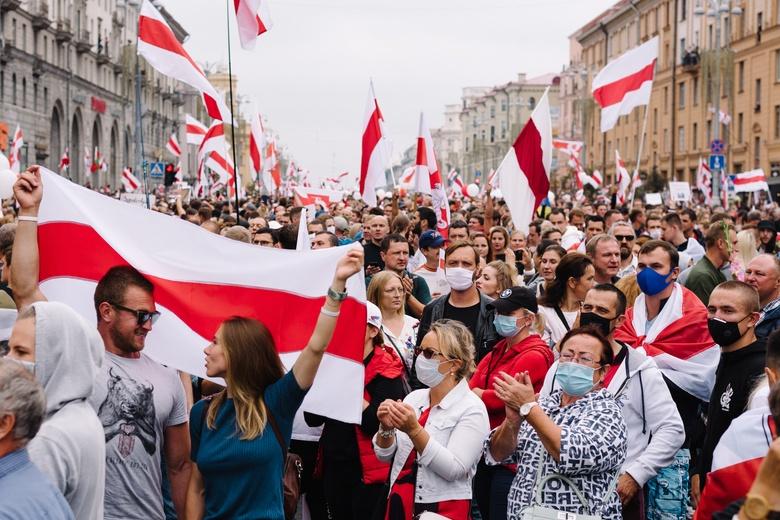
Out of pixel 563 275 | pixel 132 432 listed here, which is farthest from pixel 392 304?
pixel 132 432

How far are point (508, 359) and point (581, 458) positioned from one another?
170 centimetres

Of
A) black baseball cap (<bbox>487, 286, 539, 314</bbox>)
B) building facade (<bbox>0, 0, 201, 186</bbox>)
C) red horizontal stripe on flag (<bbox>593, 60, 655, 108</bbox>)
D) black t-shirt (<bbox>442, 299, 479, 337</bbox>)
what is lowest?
black t-shirt (<bbox>442, 299, 479, 337</bbox>)

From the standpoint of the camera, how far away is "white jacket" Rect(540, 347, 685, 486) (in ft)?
19.2

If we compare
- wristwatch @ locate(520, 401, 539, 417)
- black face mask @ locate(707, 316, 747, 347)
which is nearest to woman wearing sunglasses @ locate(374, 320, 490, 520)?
wristwatch @ locate(520, 401, 539, 417)

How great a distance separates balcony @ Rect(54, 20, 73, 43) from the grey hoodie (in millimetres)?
66733

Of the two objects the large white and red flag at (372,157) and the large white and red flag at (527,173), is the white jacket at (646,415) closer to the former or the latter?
the large white and red flag at (527,173)

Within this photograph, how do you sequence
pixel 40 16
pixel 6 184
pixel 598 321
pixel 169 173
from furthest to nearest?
1. pixel 40 16
2. pixel 169 173
3. pixel 6 184
4. pixel 598 321

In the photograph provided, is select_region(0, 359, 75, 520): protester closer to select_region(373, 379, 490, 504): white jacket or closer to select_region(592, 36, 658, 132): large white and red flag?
select_region(373, 379, 490, 504): white jacket

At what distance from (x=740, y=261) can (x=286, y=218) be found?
923cm

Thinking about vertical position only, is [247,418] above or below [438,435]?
above

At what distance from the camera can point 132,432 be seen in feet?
15.6

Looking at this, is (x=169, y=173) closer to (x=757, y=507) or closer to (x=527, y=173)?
(x=527, y=173)

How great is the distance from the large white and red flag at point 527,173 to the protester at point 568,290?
4.94 meters

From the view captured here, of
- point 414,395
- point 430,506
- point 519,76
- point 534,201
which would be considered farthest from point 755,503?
point 519,76
